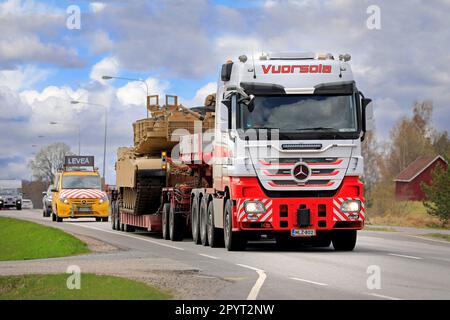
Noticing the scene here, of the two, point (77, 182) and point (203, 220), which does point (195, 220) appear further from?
point (77, 182)

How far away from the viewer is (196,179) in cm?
2809

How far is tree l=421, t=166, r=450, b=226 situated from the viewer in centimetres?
4462

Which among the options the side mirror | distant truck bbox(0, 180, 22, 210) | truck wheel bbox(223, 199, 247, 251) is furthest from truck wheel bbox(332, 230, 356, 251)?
distant truck bbox(0, 180, 22, 210)

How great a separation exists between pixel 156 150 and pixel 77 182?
15.7 meters

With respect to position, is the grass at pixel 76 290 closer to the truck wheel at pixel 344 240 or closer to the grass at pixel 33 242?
the grass at pixel 33 242

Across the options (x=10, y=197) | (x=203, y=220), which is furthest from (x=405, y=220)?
(x=10, y=197)

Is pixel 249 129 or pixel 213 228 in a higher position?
pixel 249 129

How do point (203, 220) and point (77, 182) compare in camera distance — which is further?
point (77, 182)

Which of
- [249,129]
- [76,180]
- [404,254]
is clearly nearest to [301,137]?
[249,129]

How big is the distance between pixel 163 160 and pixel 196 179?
324cm

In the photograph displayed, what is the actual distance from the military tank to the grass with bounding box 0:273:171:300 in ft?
44.8

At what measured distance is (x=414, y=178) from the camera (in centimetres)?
10781

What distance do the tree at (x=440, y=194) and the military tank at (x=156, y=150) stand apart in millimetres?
16049
